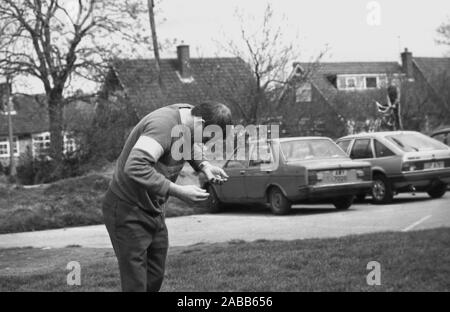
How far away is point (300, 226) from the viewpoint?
13.0 meters

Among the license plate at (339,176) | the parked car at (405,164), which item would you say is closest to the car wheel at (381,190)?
the parked car at (405,164)

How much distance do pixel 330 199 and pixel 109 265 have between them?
26.6 feet

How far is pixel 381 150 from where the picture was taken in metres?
17.1

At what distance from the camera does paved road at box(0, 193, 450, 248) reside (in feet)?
39.1

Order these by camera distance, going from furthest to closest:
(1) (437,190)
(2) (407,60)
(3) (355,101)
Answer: (2) (407,60) < (3) (355,101) < (1) (437,190)

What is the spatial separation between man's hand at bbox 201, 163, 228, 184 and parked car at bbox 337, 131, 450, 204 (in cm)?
1128

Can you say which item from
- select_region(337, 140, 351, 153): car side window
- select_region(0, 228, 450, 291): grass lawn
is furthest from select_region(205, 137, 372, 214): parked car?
select_region(0, 228, 450, 291): grass lawn

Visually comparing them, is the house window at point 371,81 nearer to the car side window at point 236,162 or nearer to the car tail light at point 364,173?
the car side window at point 236,162

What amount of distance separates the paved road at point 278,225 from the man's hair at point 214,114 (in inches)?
248

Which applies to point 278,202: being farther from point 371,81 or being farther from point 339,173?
point 371,81

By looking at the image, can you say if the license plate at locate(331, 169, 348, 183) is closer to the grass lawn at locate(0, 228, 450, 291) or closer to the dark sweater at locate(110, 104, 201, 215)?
the grass lawn at locate(0, 228, 450, 291)

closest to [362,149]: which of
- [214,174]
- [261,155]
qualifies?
[261,155]

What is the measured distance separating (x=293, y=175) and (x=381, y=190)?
8.53ft
